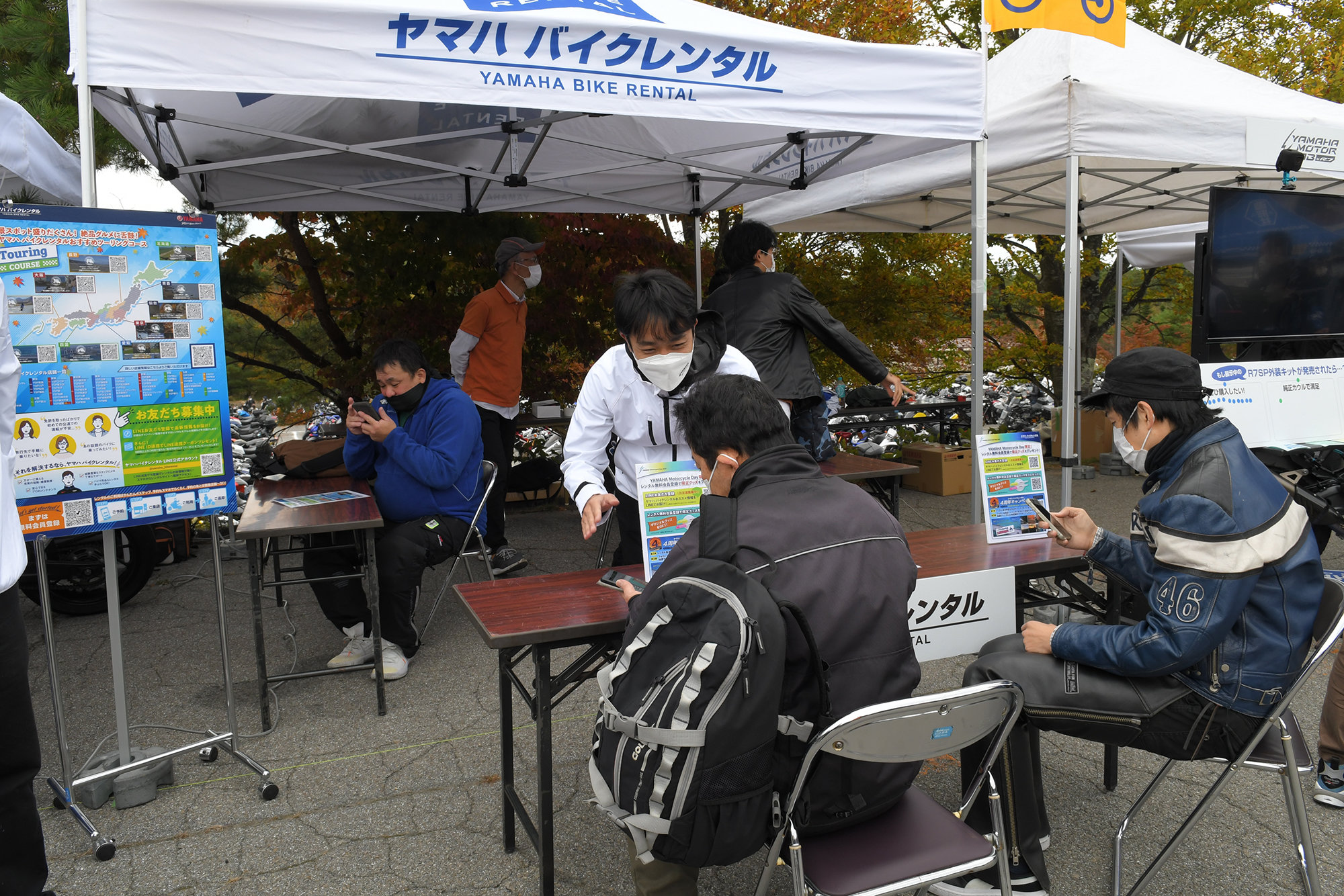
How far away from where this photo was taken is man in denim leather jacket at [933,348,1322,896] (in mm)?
1830

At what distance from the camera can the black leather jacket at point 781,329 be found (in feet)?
13.6

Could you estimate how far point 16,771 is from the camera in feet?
6.80

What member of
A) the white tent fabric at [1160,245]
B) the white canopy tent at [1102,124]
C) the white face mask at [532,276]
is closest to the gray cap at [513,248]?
the white face mask at [532,276]

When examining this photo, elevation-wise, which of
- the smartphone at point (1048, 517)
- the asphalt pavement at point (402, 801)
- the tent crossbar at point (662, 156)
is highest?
the tent crossbar at point (662, 156)

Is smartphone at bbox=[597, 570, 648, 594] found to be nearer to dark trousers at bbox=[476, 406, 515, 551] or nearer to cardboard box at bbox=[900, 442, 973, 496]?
dark trousers at bbox=[476, 406, 515, 551]

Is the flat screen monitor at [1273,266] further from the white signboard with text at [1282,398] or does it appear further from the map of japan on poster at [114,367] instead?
the map of japan on poster at [114,367]

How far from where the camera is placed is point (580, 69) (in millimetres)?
2938

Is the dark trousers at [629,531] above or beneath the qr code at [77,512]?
beneath

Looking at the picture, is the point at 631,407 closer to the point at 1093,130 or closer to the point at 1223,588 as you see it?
the point at 1223,588

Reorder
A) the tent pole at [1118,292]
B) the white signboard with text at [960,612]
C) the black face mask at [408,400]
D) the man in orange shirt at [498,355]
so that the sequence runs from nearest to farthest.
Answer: the white signboard with text at [960,612]
the black face mask at [408,400]
the man in orange shirt at [498,355]
the tent pole at [1118,292]

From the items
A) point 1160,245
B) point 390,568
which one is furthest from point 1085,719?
point 1160,245

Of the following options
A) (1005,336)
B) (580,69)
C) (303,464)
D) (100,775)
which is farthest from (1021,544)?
(1005,336)

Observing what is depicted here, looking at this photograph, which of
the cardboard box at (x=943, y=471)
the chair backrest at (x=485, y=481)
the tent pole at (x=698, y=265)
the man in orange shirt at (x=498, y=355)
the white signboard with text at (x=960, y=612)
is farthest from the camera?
the cardboard box at (x=943, y=471)

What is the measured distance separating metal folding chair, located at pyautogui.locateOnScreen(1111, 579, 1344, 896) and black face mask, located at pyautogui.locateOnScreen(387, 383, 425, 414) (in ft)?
9.92
